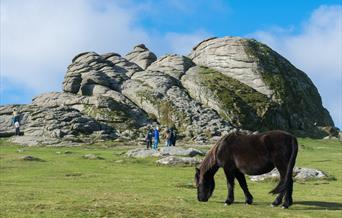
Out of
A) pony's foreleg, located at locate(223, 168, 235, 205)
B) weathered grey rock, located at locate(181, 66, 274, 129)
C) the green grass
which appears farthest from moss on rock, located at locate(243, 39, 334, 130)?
pony's foreleg, located at locate(223, 168, 235, 205)

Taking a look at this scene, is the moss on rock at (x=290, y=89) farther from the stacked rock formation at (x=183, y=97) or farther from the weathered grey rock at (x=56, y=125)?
the weathered grey rock at (x=56, y=125)

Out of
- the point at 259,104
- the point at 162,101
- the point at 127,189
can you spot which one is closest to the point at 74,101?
the point at 162,101

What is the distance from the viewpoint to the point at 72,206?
21.3 meters

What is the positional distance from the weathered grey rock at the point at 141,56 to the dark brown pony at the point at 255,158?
9541 cm

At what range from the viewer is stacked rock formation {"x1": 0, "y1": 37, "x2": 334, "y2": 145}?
83875 mm

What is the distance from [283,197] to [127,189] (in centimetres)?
984

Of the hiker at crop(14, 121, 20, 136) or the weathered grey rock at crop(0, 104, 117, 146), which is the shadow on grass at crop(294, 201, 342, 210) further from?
the hiker at crop(14, 121, 20, 136)

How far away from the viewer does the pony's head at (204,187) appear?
24.6 metres

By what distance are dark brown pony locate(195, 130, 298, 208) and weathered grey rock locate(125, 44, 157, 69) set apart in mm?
95413

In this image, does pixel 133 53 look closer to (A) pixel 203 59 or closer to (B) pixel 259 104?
(A) pixel 203 59

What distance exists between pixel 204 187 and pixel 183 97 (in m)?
73.7

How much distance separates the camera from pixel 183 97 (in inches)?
3866

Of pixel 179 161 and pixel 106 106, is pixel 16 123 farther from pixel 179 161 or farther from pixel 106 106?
pixel 179 161

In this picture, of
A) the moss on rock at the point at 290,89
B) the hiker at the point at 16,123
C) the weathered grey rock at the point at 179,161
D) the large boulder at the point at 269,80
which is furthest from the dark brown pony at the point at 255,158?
the moss on rock at the point at 290,89
